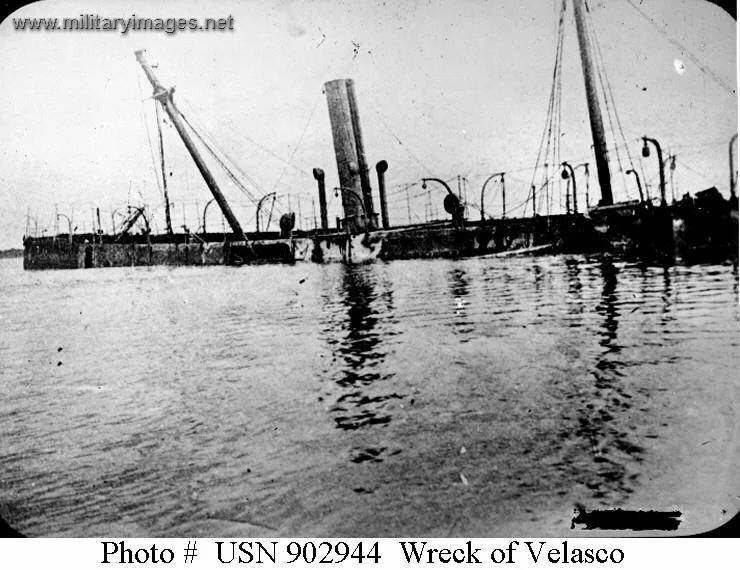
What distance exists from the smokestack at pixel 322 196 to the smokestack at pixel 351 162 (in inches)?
85.4

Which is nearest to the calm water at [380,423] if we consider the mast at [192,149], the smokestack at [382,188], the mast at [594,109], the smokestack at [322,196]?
the mast at [192,149]

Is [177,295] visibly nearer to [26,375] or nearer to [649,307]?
[26,375]

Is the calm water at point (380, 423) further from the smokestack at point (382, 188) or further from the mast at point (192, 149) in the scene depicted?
the smokestack at point (382, 188)

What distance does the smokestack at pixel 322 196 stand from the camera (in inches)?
1266

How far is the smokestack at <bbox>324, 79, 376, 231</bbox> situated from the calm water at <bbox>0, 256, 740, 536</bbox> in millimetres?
19504

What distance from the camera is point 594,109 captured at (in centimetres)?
1961

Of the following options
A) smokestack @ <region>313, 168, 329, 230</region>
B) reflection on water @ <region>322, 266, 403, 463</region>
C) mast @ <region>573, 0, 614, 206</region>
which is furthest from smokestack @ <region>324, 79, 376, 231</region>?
reflection on water @ <region>322, 266, 403, 463</region>

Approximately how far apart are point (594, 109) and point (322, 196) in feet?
52.8

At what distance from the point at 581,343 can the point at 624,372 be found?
1.44 m

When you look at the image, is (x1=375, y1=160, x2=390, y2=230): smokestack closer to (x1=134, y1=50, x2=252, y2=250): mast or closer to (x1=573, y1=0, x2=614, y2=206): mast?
(x1=134, y1=50, x2=252, y2=250): mast
